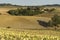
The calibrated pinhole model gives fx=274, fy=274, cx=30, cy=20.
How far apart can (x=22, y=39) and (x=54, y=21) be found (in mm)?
42448

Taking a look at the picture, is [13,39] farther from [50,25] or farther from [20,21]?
[20,21]

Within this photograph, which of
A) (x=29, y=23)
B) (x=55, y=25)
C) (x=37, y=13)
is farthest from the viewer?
(x=37, y=13)

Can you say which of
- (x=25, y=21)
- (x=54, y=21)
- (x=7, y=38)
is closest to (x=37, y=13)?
(x=25, y=21)

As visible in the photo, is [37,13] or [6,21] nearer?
[6,21]

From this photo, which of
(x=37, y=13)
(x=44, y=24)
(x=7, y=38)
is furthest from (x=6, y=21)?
(x=7, y=38)

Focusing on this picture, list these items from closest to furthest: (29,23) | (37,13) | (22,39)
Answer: (22,39)
(29,23)
(37,13)

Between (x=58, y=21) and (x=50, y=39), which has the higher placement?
(x=50, y=39)

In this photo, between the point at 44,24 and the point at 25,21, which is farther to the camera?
the point at 25,21

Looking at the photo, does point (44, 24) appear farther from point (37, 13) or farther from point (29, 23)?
point (37, 13)

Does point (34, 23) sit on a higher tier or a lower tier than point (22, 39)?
lower

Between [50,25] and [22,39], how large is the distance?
41364 mm

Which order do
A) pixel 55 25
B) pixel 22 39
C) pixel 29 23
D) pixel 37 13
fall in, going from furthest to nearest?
pixel 37 13 < pixel 29 23 < pixel 55 25 < pixel 22 39

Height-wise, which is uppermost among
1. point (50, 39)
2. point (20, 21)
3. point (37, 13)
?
point (50, 39)

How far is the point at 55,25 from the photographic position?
5662 centimetres
